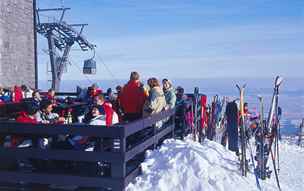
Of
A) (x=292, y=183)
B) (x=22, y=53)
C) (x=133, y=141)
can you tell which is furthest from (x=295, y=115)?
(x=133, y=141)

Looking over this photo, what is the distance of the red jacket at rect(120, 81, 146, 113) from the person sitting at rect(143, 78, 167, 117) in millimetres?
200

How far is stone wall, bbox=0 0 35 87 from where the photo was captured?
1708cm

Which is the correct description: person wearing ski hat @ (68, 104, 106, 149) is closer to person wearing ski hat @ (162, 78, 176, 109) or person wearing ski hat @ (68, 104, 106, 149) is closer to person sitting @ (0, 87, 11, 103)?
person wearing ski hat @ (162, 78, 176, 109)

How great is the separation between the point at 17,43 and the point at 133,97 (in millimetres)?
10433

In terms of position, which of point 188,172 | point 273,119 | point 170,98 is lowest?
point 188,172

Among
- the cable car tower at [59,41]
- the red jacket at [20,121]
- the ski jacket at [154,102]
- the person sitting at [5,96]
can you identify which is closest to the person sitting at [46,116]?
the red jacket at [20,121]

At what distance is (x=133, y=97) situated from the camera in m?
9.02

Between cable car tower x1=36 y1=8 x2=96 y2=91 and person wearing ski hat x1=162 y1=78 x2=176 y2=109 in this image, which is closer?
person wearing ski hat x1=162 y1=78 x2=176 y2=109

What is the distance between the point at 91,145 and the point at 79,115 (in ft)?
10.1

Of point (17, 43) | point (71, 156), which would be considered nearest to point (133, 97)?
point (71, 156)

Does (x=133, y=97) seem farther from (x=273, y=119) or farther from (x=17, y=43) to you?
(x=17, y=43)

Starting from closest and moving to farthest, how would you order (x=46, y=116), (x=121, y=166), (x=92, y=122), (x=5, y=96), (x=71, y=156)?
(x=121, y=166) → (x=71, y=156) → (x=92, y=122) → (x=46, y=116) → (x=5, y=96)

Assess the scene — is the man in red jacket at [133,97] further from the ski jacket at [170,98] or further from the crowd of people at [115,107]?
the ski jacket at [170,98]

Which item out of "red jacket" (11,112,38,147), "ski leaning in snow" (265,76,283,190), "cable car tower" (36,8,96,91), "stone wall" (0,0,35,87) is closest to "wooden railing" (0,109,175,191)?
"red jacket" (11,112,38,147)
